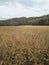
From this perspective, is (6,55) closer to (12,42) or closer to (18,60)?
(18,60)

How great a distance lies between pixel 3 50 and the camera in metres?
4.28

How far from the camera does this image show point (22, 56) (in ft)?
13.1

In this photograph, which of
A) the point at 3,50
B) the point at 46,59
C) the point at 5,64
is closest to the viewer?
the point at 5,64

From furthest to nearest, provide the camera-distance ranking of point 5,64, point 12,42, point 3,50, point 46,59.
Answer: point 12,42 → point 3,50 → point 46,59 → point 5,64

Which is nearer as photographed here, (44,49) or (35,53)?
(35,53)

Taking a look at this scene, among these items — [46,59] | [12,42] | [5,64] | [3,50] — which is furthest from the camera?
[12,42]

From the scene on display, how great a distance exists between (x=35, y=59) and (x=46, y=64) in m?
0.36

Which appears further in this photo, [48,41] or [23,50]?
[48,41]

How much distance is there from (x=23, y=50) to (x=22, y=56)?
0.35m

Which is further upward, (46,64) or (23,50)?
(23,50)

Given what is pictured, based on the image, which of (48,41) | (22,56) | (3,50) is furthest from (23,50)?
(48,41)

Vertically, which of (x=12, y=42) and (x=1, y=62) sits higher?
(x=12, y=42)

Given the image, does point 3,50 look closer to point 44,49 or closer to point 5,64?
point 5,64

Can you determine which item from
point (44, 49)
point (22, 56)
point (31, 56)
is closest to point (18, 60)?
point (22, 56)
